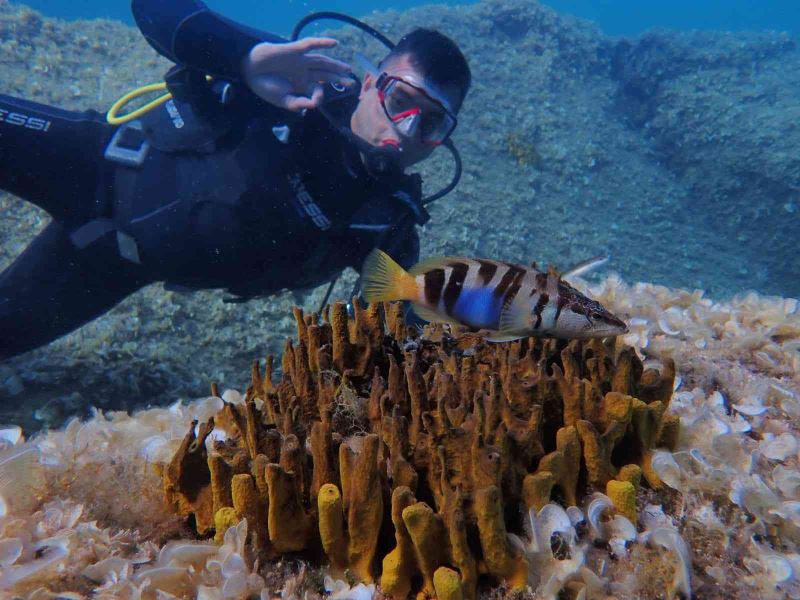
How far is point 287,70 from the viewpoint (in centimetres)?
374

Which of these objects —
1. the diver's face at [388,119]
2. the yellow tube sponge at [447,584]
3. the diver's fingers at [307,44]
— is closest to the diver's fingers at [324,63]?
the diver's fingers at [307,44]

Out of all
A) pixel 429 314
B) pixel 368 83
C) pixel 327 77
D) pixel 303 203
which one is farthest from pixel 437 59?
pixel 429 314

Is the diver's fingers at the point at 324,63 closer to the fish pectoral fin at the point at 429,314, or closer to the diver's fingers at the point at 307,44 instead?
the diver's fingers at the point at 307,44

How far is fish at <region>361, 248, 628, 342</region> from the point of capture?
1842 mm

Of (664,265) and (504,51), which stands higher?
(504,51)

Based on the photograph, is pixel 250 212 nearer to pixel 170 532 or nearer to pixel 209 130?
pixel 209 130

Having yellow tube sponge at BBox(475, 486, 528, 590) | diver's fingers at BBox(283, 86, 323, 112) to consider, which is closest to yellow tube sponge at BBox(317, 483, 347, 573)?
yellow tube sponge at BBox(475, 486, 528, 590)

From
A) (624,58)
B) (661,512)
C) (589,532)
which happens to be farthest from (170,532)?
(624,58)

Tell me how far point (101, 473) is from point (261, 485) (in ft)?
2.37

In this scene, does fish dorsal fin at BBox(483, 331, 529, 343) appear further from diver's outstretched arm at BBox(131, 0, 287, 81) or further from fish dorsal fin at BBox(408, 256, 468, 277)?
diver's outstretched arm at BBox(131, 0, 287, 81)

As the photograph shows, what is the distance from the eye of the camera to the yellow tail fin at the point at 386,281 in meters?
2.04

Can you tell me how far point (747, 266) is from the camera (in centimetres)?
1238

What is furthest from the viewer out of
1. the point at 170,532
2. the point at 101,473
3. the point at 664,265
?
the point at 664,265

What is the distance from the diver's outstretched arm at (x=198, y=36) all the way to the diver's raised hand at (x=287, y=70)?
0.14 metres
